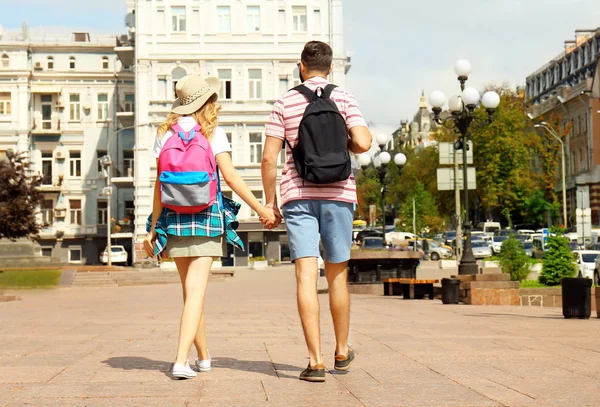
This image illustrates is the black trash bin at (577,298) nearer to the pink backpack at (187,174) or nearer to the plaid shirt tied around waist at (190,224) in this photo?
the plaid shirt tied around waist at (190,224)

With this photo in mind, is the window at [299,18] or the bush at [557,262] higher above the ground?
the window at [299,18]

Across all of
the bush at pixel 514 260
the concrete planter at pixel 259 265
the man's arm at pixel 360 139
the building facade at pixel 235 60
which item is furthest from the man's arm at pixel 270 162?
the building facade at pixel 235 60

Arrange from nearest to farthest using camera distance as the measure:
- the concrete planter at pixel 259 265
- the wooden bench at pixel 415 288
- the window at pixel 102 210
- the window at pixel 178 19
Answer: the wooden bench at pixel 415 288, the concrete planter at pixel 259 265, the window at pixel 178 19, the window at pixel 102 210

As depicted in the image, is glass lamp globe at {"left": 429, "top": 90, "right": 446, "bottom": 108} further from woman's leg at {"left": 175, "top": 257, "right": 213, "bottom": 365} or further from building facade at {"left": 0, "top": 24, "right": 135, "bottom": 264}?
building facade at {"left": 0, "top": 24, "right": 135, "bottom": 264}

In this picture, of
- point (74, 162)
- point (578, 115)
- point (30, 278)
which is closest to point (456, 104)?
point (30, 278)

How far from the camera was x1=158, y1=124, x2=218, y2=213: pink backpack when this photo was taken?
7.27 m

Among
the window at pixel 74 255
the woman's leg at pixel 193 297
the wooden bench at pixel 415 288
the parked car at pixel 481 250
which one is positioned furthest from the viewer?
the window at pixel 74 255

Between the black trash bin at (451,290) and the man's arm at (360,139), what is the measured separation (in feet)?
44.1

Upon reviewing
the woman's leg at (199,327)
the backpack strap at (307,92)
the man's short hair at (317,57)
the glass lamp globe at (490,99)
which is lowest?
the woman's leg at (199,327)

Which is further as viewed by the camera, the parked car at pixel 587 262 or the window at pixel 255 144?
the window at pixel 255 144

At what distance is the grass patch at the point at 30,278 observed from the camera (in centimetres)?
4056

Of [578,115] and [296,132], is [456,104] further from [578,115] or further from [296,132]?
[578,115]

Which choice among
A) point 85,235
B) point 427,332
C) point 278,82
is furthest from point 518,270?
point 85,235

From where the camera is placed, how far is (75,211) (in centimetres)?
7619
